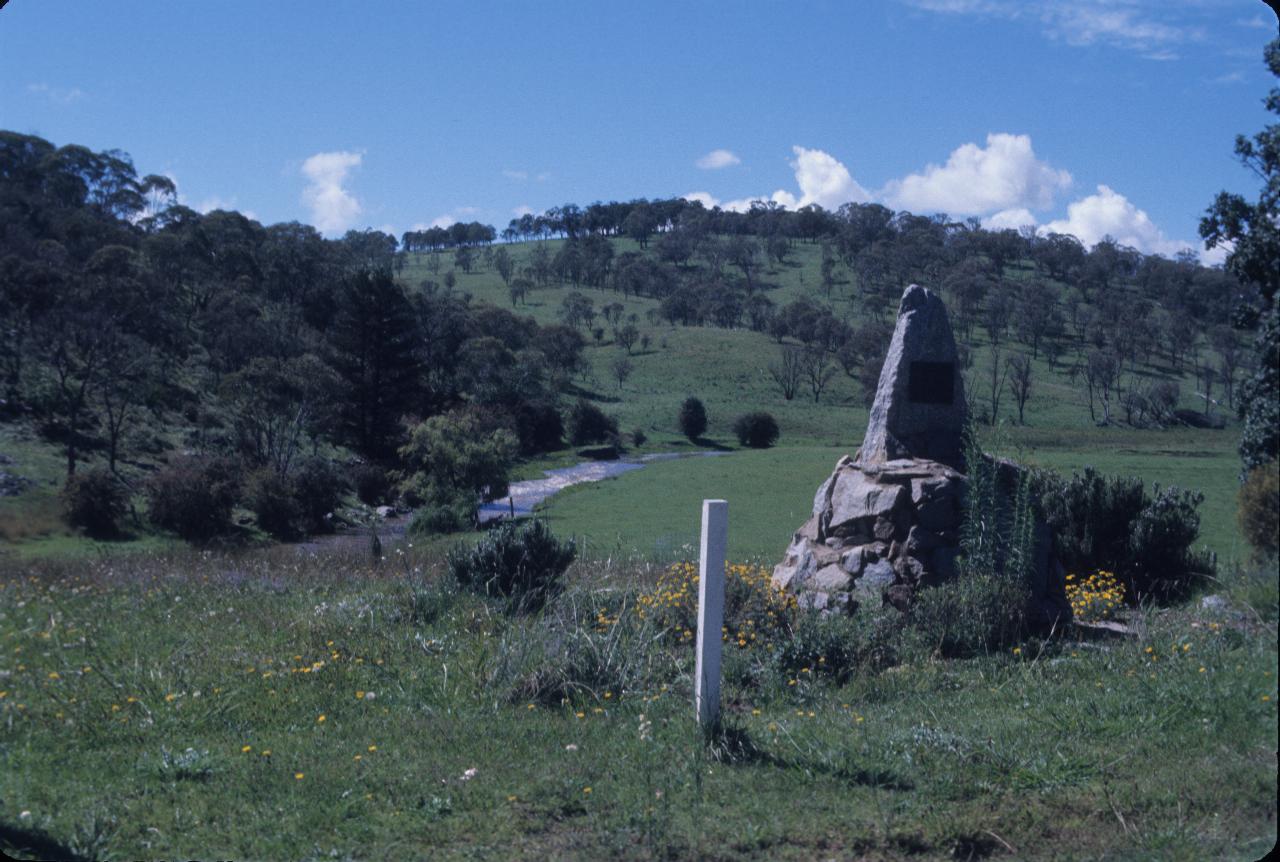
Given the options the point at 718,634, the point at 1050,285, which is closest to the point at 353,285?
the point at 718,634

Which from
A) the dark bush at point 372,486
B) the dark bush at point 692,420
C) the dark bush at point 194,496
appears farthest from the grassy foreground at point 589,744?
the dark bush at point 692,420

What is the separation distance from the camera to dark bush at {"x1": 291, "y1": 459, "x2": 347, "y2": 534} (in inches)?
1147

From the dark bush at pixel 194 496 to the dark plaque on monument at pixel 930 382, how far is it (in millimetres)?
15339

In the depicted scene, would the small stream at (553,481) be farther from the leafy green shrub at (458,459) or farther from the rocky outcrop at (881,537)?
the rocky outcrop at (881,537)

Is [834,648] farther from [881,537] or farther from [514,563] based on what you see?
[514,563]

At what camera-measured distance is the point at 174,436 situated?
29062 mm

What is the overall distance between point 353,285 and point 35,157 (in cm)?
1154

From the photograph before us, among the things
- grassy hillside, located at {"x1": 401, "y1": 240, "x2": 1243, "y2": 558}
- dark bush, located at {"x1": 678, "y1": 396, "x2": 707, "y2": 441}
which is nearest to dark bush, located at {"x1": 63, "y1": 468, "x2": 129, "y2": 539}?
grassy hillside, located at {"x1": 401, "y1": 240, "x2": 1243, "y2": 558}

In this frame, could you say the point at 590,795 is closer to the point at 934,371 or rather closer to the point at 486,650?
the point at 486,650

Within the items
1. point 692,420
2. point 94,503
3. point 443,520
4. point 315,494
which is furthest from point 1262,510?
point 692,420

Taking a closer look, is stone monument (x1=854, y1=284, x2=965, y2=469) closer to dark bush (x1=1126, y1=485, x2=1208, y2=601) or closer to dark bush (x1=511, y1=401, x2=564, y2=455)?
dark bush (x1=1126, y1=485, x2=1208, y2=601)

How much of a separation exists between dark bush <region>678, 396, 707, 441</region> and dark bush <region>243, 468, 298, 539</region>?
30.9m

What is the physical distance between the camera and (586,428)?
5184 centimetres

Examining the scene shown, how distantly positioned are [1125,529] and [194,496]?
18.5 m
